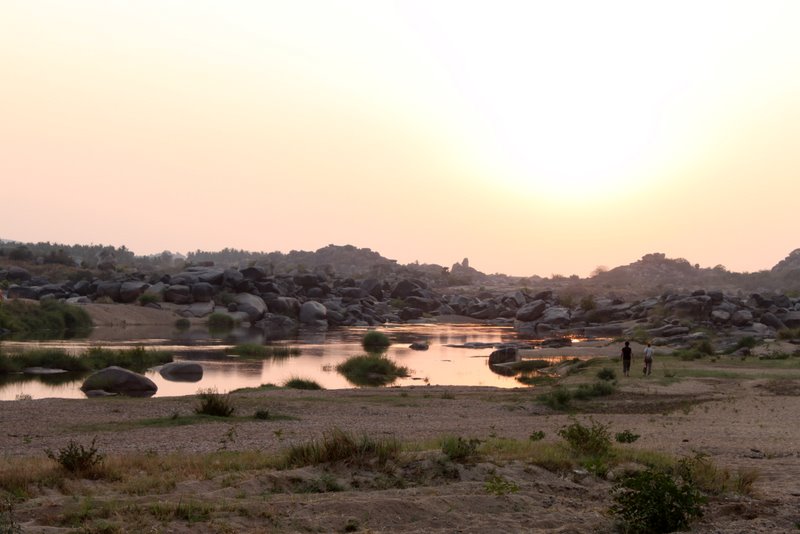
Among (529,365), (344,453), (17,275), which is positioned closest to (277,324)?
(17,275)

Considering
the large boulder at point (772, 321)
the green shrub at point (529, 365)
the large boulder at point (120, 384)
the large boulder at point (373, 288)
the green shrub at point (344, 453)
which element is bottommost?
the green shrub at point (529, 365)

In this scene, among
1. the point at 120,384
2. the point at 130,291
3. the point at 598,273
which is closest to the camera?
the point at 120,384

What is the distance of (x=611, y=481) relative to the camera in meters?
11.8

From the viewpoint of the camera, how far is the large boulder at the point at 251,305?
79.4 metres

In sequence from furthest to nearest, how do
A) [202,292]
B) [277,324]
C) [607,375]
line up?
[202,292]
[277,324]
[607,375]

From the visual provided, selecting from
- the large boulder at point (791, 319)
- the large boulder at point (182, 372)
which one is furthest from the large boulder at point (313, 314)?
the large boulder at point (182, 372)

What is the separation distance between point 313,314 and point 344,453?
71633 mm

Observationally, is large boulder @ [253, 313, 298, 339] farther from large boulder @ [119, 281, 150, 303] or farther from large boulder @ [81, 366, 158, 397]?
large boulder @ [81, 366, 158, 397]

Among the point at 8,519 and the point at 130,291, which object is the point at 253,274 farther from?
the point at 8,519

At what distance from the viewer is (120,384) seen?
29984mm

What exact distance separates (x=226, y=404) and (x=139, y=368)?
59.5ft

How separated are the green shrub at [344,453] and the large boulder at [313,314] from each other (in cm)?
6946

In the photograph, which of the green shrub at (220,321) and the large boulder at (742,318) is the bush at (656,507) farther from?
the green shrub at (220,321)

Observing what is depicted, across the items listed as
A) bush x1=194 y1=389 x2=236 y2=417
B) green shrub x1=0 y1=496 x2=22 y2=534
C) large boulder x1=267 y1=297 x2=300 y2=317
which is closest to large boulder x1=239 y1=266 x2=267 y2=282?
large boulder x1=267 y1=297 x2=300 y2=317
